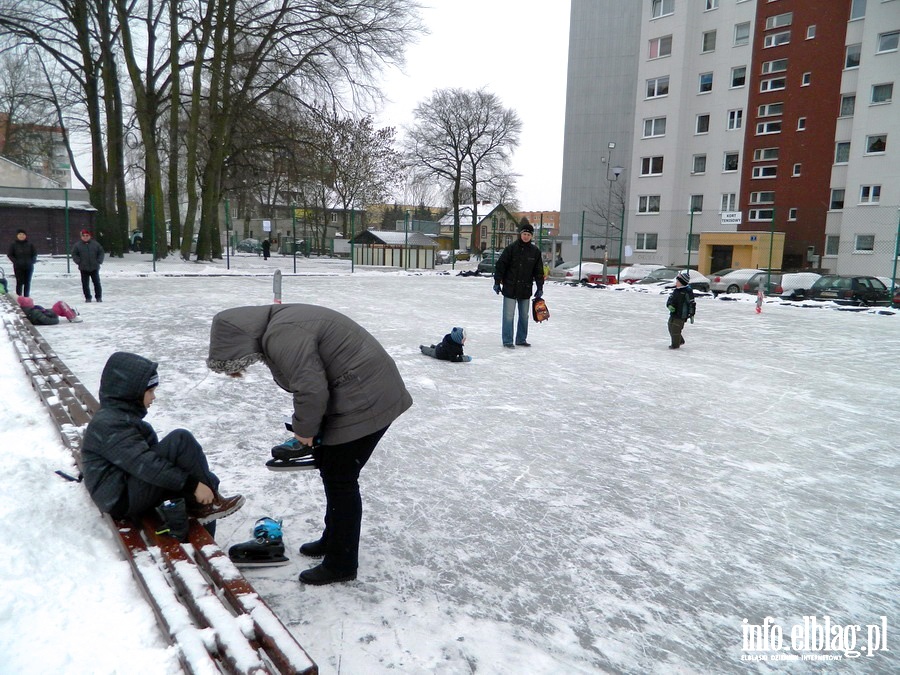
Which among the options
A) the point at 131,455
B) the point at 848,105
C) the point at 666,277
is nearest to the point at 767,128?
the point at 848,105

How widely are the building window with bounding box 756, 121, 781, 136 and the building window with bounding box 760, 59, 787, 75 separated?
9.77ft

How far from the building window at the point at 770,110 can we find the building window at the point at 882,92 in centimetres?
555

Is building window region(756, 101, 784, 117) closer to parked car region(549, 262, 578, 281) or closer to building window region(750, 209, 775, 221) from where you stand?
building window region(750, 209, 775, 221)

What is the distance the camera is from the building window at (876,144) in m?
32.0

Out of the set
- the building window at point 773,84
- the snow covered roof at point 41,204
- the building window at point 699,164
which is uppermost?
the building window at point 773,84

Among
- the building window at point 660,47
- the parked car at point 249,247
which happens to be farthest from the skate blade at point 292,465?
the parked car at point 249,247

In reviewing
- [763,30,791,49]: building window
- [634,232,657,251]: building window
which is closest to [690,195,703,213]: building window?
[634,232,657,251]: building window

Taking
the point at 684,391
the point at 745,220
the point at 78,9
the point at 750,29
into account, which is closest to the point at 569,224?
the point at 745,220

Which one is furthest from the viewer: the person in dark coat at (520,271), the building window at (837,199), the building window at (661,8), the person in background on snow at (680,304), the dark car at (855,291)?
the building window at (661,8)

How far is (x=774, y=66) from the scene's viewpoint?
37562 mm

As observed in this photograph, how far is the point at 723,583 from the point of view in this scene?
9.78 ft

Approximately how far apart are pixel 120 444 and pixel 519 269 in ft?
22.6

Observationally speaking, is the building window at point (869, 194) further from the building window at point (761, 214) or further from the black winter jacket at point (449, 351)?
the black winter jacket at point (449, 351)

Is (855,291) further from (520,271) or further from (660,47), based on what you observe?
(660,47)
